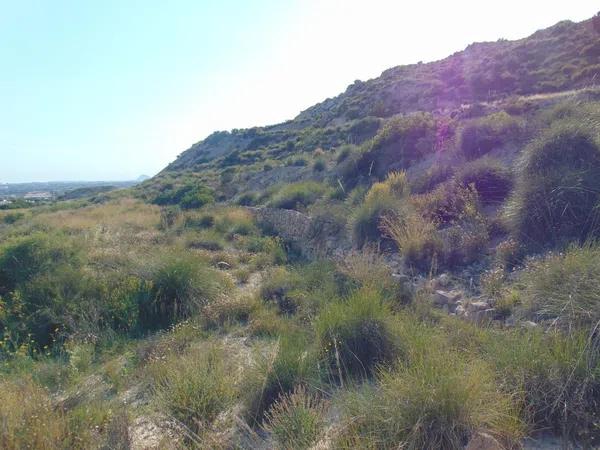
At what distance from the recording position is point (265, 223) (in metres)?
14.6

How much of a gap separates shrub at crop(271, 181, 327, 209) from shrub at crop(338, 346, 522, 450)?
12.1 m

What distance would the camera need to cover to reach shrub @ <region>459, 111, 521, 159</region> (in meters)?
11.5

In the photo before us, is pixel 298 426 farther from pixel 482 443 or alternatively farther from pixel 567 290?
pixel 567 290

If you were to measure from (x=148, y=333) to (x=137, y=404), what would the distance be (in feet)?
7.72

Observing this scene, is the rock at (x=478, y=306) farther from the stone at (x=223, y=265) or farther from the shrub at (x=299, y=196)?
the shrub at (x=299, y=196)

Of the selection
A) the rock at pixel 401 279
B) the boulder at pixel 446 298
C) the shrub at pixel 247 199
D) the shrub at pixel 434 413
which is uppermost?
the shrub at pixel 247 199

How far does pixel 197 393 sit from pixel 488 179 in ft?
25.7

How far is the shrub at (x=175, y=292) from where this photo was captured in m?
6.98

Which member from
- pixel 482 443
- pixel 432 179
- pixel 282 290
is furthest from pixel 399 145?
pixel 482 443

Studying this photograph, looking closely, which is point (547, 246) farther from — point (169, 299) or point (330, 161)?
point (330, 161)

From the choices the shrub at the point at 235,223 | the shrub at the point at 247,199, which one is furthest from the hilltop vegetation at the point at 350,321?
the shrub at the point at 247,199

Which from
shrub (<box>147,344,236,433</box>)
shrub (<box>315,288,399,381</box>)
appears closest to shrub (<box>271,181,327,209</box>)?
shrub (<box>315,288,399,381</box>)

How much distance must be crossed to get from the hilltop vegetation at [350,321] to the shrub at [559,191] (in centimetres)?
3

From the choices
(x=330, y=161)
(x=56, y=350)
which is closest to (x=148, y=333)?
(x=56, y=350)
